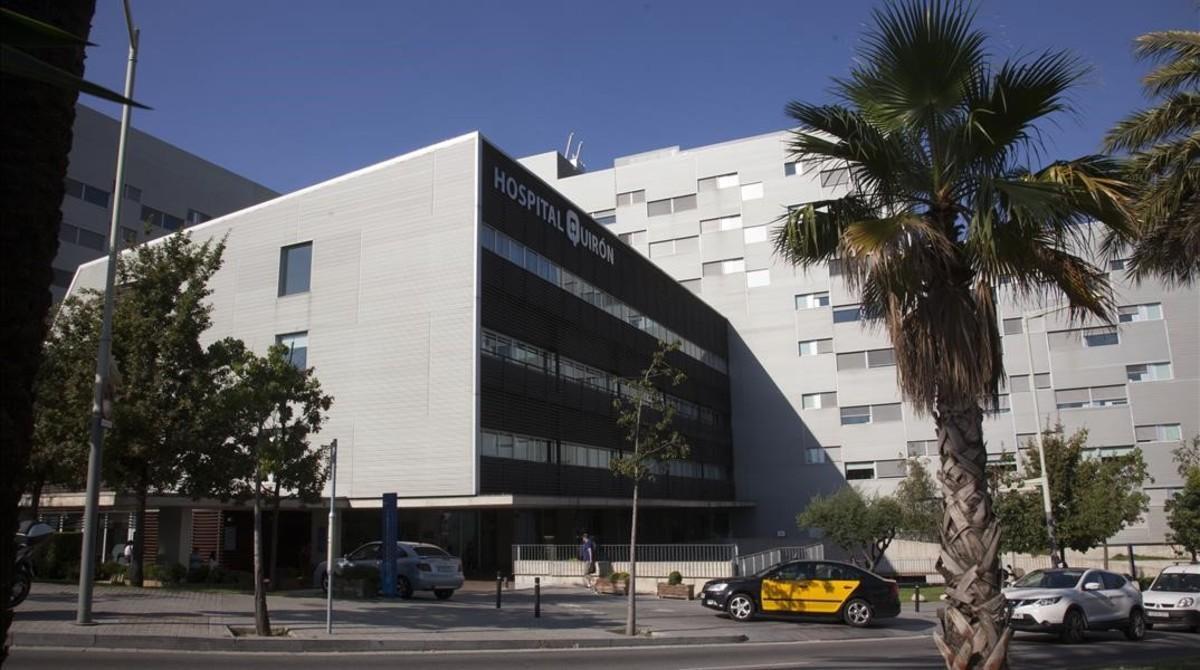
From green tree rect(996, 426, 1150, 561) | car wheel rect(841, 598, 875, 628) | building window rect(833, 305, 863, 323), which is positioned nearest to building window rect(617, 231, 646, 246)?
building window rect(833, 305, 863, 323)

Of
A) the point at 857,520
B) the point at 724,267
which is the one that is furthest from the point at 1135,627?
the point at 724,267

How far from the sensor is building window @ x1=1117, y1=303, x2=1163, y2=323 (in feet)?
168

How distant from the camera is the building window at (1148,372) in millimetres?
50312

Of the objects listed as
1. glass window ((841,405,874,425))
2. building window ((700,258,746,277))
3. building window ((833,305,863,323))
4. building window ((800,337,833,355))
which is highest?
building window ((700,258,746,277))

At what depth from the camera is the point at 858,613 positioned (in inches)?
808

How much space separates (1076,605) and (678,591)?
12.8 meters

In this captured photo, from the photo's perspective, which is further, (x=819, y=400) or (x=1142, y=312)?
(x=819, y=400)

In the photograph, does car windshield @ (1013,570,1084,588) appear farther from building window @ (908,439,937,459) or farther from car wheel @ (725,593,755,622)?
building window @ (908,439,937,459)

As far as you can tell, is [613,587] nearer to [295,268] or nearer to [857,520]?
[857,520]

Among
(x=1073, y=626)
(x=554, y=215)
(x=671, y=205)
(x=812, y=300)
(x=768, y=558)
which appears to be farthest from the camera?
(x=671, y=205)

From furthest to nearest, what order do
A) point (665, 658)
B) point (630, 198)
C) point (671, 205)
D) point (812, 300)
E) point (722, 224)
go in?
point (630, 198) < point (671, 205) < point (722, 224) < point (812, 300) < point (665, 658)

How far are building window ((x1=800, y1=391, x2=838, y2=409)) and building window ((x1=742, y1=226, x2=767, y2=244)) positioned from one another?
1020 centimetres

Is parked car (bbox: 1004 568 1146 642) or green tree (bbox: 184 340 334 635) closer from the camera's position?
green tree (bbox: 184 340 334 635)

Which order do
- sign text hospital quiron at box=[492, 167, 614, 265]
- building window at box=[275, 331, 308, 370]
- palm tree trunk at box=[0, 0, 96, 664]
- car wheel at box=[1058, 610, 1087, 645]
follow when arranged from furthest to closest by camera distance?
building window at box=[275, 331, 308, 370]
sign text hospital quiron at box=[492, 167, 614, 265]
car wheel at box=[1058, 610, 1087, 645]
palm tree trunk at box=[0, 0, 96, 664]
